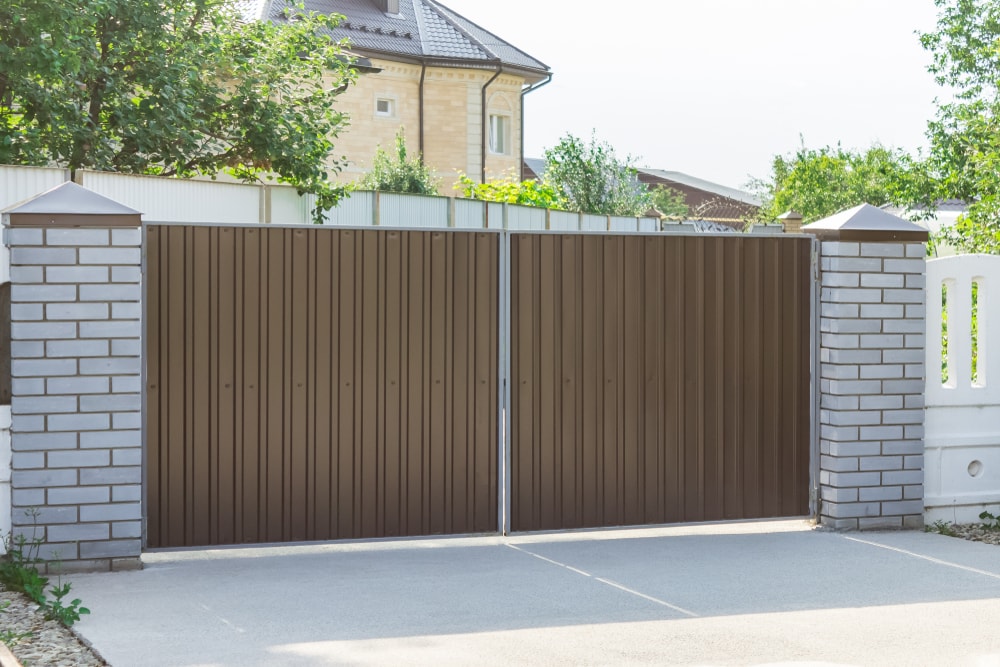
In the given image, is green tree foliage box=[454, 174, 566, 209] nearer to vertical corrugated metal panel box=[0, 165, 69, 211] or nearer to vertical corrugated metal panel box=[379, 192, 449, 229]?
vertical corrugated metal panel box=[379, 192, 449, 229]

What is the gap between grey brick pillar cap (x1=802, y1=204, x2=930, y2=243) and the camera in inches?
304

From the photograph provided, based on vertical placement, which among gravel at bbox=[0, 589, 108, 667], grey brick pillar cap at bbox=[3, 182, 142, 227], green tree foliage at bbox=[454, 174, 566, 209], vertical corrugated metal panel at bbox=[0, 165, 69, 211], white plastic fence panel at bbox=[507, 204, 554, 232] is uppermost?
green tree foliage at bbox=[454, 174, 566, 209]

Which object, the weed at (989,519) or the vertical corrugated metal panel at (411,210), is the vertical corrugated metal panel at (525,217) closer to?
the vertical corrugated metal panel at (411,210)

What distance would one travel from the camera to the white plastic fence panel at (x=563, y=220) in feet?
71.6

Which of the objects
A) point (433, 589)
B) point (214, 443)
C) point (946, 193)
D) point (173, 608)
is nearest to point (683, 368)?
point (433, 589)

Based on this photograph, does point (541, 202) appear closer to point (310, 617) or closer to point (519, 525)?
point (519, 525)

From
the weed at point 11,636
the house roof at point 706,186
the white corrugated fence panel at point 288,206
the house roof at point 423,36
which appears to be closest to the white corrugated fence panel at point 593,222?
the white corrugated fence panel at point 288,206

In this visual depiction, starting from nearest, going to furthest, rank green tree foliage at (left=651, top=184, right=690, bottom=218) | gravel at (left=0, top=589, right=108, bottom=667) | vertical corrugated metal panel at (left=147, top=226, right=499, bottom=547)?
gravel at (left=0, top=589, right=108, bottom=667) → vertical corrugated metal panel at (left=147, top=226, right=499, bottom=547) → green tree foliage at (left=651, top=184, right=690, bottom=218)

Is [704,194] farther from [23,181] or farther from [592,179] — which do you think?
[23,181]

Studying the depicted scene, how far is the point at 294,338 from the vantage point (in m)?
7.09

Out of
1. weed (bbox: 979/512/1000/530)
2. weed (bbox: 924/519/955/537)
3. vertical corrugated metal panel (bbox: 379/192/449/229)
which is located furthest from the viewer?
vertical corrugated metal panel (bbox: 379/192/449/229)

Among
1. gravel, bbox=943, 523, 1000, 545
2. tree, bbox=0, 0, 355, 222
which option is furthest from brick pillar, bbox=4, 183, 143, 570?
tree, bbox=0, 0, 355, 222

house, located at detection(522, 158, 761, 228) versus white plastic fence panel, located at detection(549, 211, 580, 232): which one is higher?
house, located at detection(522, 158, 761, 228)

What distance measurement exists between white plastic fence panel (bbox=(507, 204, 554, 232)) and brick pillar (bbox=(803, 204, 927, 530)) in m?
11.6
